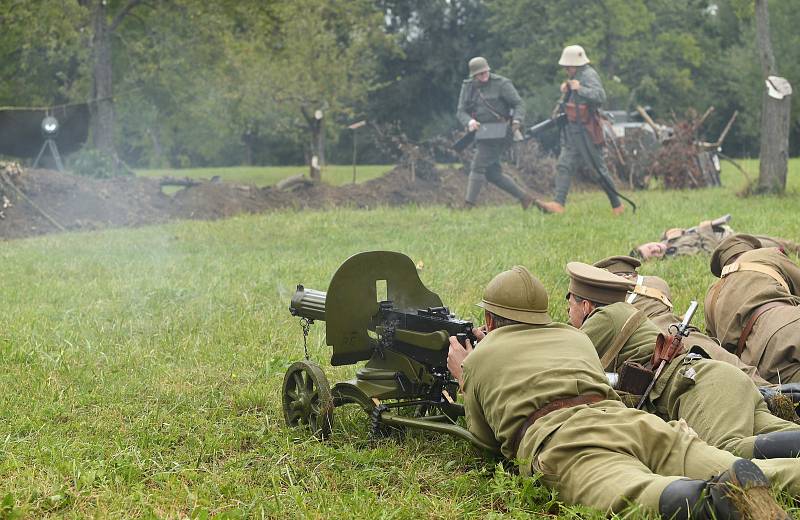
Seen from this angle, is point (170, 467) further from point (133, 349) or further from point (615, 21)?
point (615, 21)

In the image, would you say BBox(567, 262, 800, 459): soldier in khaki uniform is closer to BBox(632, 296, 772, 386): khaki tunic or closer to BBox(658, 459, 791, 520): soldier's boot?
BBox(632, 296, 772, 386): khaki tunic

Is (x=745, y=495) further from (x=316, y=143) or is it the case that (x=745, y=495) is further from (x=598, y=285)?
(x=316, y=143)

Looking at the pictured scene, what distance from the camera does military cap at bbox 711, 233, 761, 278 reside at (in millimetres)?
6902

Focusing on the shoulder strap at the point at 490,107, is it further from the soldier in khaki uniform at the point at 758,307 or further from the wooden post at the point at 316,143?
the soldier in khaki uniform at the point at 758,307

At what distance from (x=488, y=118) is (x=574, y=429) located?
39.5 ft

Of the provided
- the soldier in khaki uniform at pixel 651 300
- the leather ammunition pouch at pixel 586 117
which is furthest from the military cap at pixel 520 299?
the leather ammunition pouch at pixel 586 117

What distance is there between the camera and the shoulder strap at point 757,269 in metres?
6.45

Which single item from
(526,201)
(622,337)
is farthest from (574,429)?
(526,201)

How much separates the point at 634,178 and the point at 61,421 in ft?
56.0

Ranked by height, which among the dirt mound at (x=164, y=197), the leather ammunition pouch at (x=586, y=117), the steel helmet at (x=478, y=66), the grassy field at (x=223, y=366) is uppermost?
the steel helmet at (x=478, y=66)

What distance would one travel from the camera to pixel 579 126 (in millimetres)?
15477

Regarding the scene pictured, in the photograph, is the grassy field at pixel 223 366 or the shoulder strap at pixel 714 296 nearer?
the grassy field at pixel 223 366

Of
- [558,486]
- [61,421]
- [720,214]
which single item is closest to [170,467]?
[61,421]

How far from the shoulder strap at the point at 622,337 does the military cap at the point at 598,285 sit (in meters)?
0.29
